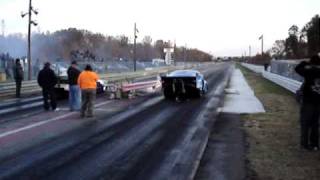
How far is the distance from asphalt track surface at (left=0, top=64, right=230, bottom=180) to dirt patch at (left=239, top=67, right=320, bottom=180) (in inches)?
43.6

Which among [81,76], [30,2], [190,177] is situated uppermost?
[30,2]

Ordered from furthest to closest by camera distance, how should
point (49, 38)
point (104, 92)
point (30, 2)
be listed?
point (49, 38), point (30, 2), point (104, 92)

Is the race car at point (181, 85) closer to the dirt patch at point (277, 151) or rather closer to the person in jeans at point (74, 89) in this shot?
the person in jeans at point (74, 89)

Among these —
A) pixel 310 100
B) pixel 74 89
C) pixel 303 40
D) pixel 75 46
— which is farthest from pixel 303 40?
pixel 310 100

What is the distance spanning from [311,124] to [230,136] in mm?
2705

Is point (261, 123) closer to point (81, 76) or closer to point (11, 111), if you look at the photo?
point (81, 76)

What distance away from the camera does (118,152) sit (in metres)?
11.5

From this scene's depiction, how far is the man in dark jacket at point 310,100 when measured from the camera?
1153cm

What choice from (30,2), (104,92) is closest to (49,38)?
(30,2)

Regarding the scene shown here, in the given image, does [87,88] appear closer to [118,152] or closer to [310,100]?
[118,152]

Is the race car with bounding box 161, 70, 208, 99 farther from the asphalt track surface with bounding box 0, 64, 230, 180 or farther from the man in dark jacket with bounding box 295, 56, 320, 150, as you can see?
the man in dark jacket with bounding box 295, 56, 320, 150

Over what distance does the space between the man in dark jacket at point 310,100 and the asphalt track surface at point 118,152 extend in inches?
85.6

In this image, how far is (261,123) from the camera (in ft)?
54.7

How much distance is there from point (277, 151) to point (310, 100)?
1197mm
